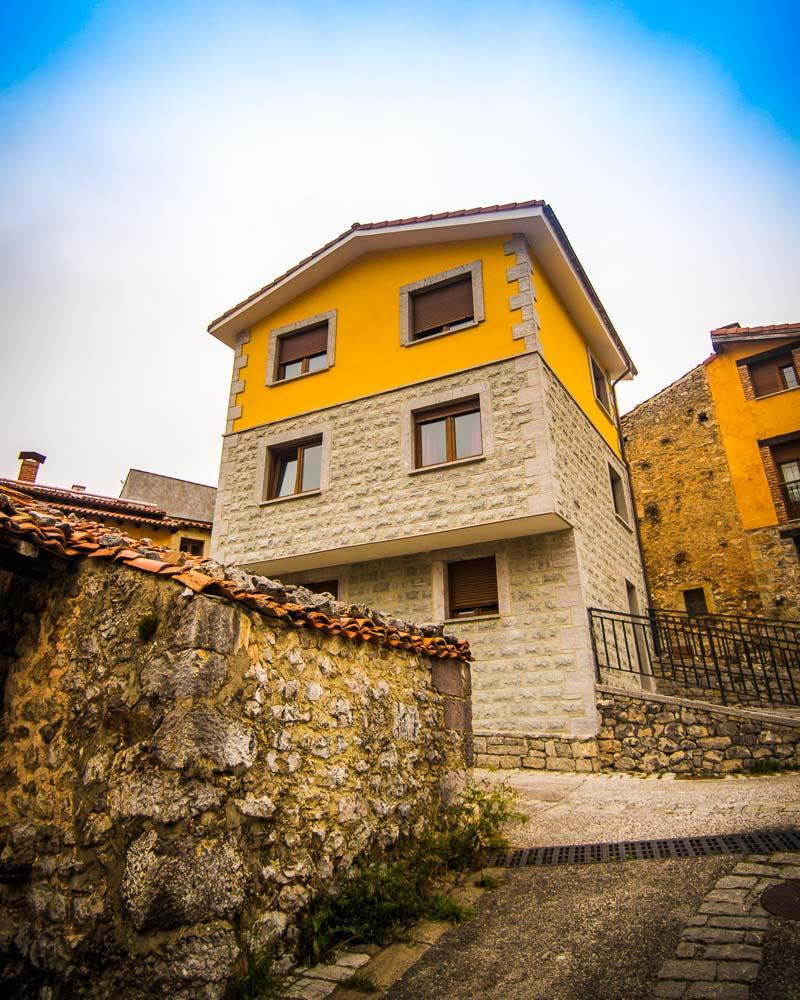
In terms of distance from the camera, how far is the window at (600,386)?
43.0 ft

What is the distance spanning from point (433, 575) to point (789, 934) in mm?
7468

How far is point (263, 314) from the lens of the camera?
13031 mm

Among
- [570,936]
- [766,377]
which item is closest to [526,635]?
[570,936]

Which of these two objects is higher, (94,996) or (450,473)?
(450,473)

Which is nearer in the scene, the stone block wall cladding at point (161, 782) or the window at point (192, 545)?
the stone block wall cladding at point (161, 782)

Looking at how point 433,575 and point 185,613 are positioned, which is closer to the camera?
point 185,613

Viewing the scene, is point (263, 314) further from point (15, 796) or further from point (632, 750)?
point (15, 796)

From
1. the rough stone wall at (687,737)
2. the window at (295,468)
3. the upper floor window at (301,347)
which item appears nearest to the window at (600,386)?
the upper floor window at (301,347)

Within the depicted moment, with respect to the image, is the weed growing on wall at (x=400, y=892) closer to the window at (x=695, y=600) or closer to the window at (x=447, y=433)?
the window at (x=447, y=433)

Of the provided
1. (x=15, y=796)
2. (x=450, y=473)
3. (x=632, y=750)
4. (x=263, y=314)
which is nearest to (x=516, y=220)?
(x=450, y=473)

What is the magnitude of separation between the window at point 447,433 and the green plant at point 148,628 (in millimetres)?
7237

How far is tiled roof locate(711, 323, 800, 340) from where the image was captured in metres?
16.9

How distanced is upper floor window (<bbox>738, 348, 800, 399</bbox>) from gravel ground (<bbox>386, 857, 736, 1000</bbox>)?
16.8 m

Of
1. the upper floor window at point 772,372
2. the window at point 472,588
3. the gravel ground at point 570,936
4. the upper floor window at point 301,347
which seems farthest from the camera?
the upper floor window at point 772,372
